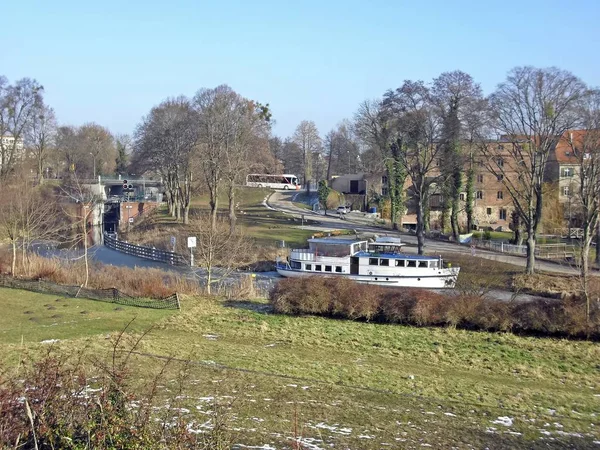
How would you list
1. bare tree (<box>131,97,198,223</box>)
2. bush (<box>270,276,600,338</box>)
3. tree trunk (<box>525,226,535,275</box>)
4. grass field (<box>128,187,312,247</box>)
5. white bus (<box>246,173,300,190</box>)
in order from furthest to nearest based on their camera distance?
white bus (<box>246,173,300,190</box>), bare tree (<box>131,97,198,223</box>), grass field (<box>128,187,312,247</box>), tree trunk (<box>525,226,535,275</box>), bush (<box>270,276,600,338</box>)

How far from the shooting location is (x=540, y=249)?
47969 millimetres

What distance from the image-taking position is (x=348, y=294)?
27.7 metres

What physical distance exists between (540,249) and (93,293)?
109ft

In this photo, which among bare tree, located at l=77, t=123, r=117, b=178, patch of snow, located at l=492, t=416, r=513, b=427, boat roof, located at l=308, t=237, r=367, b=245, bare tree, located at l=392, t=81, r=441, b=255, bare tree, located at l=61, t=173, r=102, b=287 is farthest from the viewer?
bare tree, located at l=77, t=123, r=117, b=178

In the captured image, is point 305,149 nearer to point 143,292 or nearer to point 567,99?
point 567,99

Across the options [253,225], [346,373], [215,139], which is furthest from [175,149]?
[346,373]

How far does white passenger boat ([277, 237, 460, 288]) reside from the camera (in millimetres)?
38000

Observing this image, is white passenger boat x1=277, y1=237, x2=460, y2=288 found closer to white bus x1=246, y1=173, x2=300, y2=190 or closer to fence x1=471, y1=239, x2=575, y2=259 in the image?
fence x1=471, y1=239, x2=575, y2=259

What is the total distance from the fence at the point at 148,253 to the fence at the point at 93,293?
14.5 meters

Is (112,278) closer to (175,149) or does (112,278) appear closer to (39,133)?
(175,149)

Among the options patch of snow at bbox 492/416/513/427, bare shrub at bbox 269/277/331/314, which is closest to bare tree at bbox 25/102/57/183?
bare shrub at bbox 269/277/331/314

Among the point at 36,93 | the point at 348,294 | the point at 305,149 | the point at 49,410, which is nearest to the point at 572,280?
the point at 348,294

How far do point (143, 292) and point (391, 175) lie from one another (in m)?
39.5

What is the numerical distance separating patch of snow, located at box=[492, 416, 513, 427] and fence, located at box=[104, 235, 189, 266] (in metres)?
32.8
